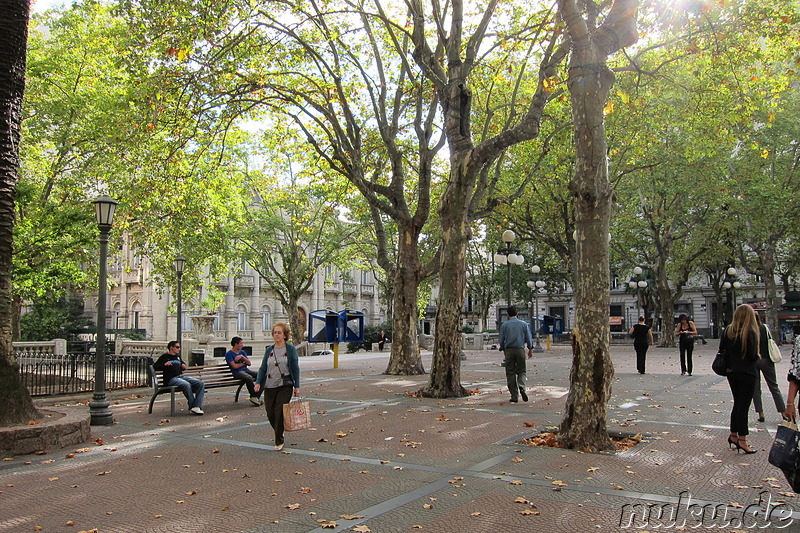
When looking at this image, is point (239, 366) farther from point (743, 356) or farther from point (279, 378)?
point (743, 356)

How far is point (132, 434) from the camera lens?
8.92 meters

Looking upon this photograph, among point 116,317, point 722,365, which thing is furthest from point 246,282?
point 722,365

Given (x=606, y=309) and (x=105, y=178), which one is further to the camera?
(x=105, y=178)

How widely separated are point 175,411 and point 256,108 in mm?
10308

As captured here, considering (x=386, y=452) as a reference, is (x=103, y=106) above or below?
above

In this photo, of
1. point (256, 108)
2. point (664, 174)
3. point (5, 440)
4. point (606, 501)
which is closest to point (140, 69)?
point (256, 108)

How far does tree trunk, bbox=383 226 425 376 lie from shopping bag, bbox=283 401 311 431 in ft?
32.3

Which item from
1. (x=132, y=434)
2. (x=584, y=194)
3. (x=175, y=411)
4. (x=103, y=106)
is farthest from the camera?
(x=103, y=106)

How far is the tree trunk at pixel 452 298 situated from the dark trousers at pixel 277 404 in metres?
5.31

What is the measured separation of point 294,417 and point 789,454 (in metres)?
5.15

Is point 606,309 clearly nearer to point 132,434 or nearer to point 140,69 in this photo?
point 132,434

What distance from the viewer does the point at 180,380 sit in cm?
1085

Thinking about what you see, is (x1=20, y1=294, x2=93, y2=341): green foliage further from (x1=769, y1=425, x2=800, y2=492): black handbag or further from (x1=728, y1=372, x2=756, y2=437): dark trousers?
(x1=769, y1=425, x2=800, y2=492): black handbag

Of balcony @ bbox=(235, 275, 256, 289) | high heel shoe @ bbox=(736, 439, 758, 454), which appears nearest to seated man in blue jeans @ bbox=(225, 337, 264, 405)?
high heel shoe @ bbox=(736, 439, 758, 454)
